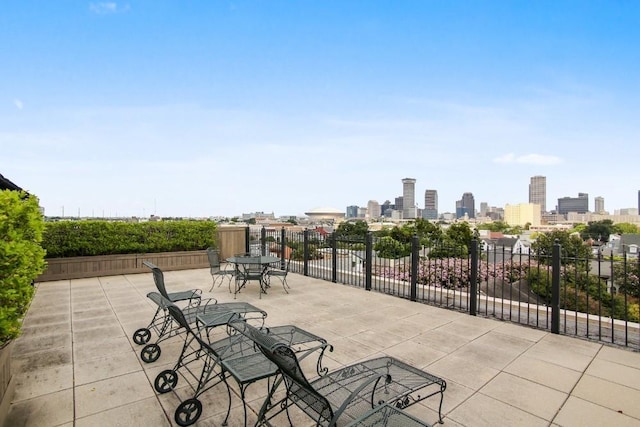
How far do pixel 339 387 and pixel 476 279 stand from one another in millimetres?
4249

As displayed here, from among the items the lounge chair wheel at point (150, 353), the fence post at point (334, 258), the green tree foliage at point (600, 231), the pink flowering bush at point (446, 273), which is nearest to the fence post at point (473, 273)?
the pink flowering bush at point (446, 273)

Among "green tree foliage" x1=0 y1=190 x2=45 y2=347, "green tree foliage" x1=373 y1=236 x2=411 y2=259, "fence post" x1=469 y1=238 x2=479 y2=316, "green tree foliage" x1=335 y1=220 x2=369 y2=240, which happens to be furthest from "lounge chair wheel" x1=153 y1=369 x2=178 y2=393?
"green tree foliage" x1=335 y1=220 x2=369 y2=240

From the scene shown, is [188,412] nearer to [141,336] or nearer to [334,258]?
[141,336]

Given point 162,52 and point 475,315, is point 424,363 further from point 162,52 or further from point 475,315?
point 162,52

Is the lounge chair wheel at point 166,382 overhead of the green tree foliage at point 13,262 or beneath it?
beneath

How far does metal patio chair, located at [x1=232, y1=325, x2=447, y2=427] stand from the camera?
2.11 meters

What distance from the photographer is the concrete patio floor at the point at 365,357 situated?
2.87 m

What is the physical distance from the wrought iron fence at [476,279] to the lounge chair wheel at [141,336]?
4.84 m

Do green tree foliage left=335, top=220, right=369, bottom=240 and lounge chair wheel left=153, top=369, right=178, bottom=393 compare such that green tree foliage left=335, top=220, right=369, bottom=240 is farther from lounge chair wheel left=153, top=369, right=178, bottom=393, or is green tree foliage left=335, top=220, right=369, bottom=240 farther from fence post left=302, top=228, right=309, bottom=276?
lounge chair wheel left=153, top=369, right=178, bottom=393

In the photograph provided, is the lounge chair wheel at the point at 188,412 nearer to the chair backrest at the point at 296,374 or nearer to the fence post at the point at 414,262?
the chair backrest at the point at 296,374

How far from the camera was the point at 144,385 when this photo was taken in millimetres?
3342

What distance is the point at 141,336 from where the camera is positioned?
4.52 m

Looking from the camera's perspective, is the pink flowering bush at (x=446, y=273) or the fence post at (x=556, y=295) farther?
the pink flowering bush at (x=446, y=273)

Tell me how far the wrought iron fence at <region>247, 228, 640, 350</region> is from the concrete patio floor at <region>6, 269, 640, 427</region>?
0.52m
